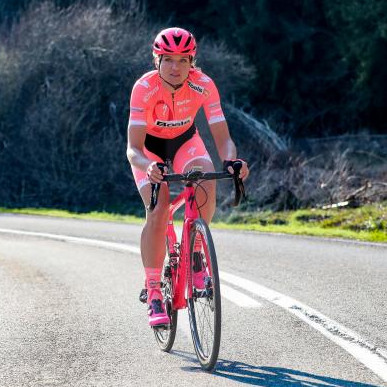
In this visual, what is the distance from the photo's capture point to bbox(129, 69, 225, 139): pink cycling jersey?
242 inches

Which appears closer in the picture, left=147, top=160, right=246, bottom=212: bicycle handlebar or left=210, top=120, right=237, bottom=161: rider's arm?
left=147, top=160, right=246, bottom=212: bicycle handlebar

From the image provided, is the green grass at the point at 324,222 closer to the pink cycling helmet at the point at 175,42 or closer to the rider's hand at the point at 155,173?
the pink cycling helmet at the point at 175,42

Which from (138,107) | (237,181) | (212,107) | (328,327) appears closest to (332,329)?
Answer: (328,327)

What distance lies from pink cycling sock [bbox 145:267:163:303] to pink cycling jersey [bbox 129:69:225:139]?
34.8 inches

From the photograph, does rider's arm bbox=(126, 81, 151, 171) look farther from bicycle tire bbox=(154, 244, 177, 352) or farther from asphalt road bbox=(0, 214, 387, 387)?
asphalt road bbox=(0, 214, 387, 387)

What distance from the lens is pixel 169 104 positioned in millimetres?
6258

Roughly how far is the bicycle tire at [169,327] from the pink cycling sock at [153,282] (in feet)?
0.15

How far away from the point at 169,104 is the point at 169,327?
1402 millimetres

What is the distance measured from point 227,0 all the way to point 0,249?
68.4ft

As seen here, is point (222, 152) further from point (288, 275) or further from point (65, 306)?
point (288, 275)

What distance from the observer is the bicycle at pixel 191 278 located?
538 centimetres

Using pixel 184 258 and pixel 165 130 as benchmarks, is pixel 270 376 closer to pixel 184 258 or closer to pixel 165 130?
pixel 184 258

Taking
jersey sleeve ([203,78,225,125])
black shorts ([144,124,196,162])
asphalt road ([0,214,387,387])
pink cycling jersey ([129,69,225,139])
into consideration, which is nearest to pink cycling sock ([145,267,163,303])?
asphalt road ([0,214,387,387])

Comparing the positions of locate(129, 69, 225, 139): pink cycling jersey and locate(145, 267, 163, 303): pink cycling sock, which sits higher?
locate(129, 69, 225, 139): pink cycling jersey
